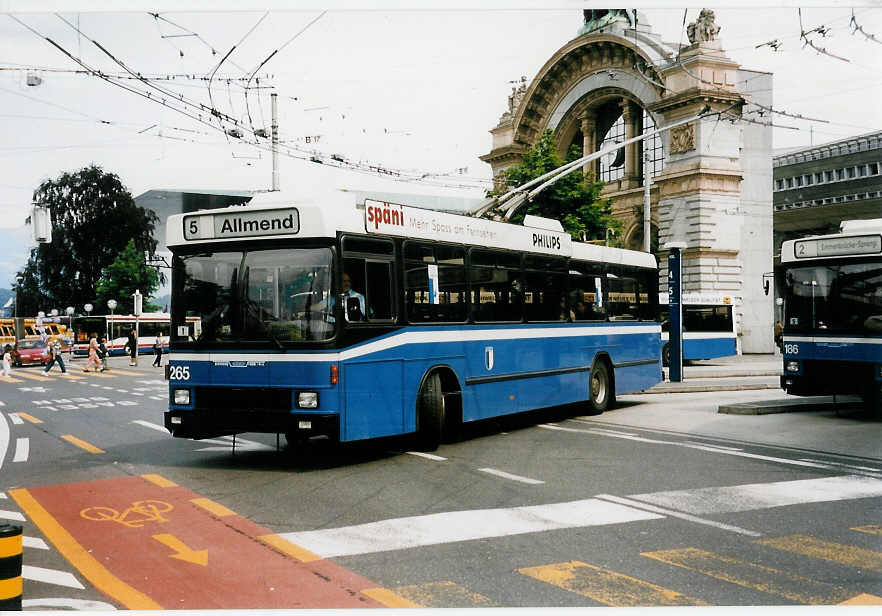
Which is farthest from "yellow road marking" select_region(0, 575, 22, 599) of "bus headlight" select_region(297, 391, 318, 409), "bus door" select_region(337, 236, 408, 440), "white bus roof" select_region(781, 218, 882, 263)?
"white bus roof" select_region(781, 218, 882, 263)

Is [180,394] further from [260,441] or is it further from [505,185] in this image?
[505,185]

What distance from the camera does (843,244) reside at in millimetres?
13820

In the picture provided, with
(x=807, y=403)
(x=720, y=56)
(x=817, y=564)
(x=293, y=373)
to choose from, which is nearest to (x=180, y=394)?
(x=293, y=373)

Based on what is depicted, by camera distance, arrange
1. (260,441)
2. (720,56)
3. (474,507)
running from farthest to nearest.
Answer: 1. (260,441)
2. (720,56)
3. (474,507)

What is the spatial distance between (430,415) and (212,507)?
3584 mm

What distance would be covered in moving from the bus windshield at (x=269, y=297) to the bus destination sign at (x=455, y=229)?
994 mm

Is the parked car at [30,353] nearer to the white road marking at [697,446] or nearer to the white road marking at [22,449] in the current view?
the white road marking at [22,449]

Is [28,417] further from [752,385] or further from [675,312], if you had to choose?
[752,385]

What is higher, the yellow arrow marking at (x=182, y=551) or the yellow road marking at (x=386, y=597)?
the yellow arrow marking at (x=182, y=551)

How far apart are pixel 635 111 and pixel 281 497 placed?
2082cm

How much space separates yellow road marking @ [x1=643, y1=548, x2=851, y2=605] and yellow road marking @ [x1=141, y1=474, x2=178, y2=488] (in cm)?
494

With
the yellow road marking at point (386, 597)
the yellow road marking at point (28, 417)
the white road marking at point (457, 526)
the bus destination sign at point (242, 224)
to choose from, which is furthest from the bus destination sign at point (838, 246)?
the yellow road marking at point (28, 417)

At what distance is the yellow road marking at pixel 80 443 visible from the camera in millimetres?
11687

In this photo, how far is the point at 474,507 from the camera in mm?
7688
